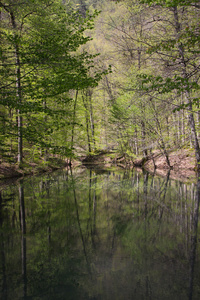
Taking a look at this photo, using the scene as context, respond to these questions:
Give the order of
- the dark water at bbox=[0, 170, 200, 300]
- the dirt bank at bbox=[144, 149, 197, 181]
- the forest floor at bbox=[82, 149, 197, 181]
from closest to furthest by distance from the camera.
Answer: the dark water at bbox=[0, 170, 200, 300]
the forest floor at bbox=[82, 149, 197, 181]
the dirt bank at bbox=[144, 149, 197, 181]

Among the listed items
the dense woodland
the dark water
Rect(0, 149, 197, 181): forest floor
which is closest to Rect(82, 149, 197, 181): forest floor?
Rect(0, 149, 197, 181): forest floor

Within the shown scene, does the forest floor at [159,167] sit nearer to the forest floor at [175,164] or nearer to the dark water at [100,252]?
the forest floor at [175,164]

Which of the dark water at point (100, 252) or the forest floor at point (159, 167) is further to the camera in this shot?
the forest floor at point (159, 167)

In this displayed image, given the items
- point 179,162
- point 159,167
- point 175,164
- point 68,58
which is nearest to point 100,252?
point 68,58

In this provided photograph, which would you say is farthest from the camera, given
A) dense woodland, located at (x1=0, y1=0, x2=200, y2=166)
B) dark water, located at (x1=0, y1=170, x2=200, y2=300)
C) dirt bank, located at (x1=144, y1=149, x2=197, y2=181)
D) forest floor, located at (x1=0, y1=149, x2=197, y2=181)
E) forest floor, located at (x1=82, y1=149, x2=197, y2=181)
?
dirt bank, located at (x1=144, y1=149, x2=197, y2=181)

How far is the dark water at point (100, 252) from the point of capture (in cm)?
213

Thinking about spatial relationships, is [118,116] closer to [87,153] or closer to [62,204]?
[87,153]

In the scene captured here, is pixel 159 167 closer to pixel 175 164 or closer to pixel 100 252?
pixel 175 164

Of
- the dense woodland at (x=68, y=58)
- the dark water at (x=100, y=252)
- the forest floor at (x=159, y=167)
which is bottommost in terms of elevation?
the dark water at (x=100, y=252)

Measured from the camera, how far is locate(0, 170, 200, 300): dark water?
2.13 m

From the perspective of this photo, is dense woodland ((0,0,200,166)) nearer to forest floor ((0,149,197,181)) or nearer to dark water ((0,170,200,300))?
forest floor ((0,149,197,181))

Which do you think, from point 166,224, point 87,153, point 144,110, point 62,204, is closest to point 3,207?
point 62,204

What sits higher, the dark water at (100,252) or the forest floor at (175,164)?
the forest floor at (175,164)

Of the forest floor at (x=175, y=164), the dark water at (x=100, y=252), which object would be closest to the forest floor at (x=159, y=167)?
the forest floor at (x=175, y=164)
